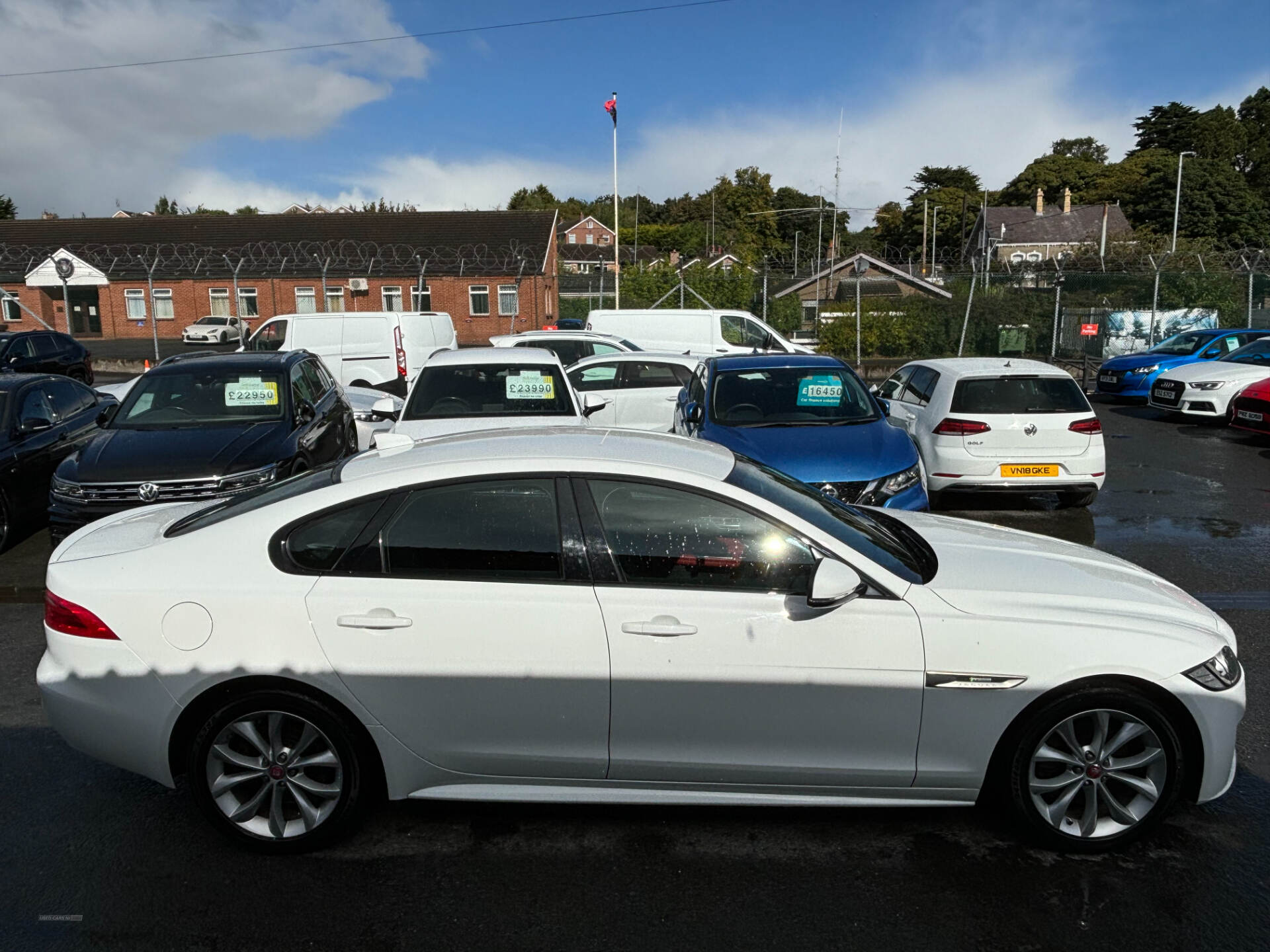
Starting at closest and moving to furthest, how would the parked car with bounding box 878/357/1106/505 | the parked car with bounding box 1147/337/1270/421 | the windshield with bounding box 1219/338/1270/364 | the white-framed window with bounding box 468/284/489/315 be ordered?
the parked car with bounding box 878/357/1106/505
the parked car with bounding box 1147/337/1270/421
the windshield with bounding box 1219/338/1270/364
the white-framed window with bounding box 468/284/489/315

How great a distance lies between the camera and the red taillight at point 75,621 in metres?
3.62

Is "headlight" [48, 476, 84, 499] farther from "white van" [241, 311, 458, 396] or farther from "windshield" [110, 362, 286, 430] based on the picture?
"white van" [241, 311, 458, 396]

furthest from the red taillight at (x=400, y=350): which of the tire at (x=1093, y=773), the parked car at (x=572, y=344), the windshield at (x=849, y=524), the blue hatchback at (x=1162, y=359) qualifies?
the tire at (x=1093, y=773)

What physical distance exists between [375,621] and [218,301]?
46.5 meters

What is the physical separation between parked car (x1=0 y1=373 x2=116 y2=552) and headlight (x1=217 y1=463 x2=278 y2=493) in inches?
91.4

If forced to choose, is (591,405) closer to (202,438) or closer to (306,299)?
(202,438)

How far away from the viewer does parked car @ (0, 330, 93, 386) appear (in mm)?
19703

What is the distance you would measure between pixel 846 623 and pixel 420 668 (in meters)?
1.54

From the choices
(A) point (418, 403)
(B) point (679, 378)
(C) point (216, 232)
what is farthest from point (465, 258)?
(A) point (418, 403)

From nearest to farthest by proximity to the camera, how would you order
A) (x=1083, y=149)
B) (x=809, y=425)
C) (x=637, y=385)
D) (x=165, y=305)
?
(x=809, y=425) < (x=637, y=385) < (x=165, y=305) < (x=1083, y=149)

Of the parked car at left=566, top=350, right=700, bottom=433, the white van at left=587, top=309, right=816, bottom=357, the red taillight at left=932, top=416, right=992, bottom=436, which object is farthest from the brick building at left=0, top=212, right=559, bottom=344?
the red taillight at left=932, top=416, right=992, bottom=436

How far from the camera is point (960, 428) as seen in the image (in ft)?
31.3

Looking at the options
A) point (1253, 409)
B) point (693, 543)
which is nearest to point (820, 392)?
point (693, 543)

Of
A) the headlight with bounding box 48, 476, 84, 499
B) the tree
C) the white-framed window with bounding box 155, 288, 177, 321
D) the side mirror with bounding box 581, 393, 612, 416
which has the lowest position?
the headlight with bounding box 48, 476, 84, 499
